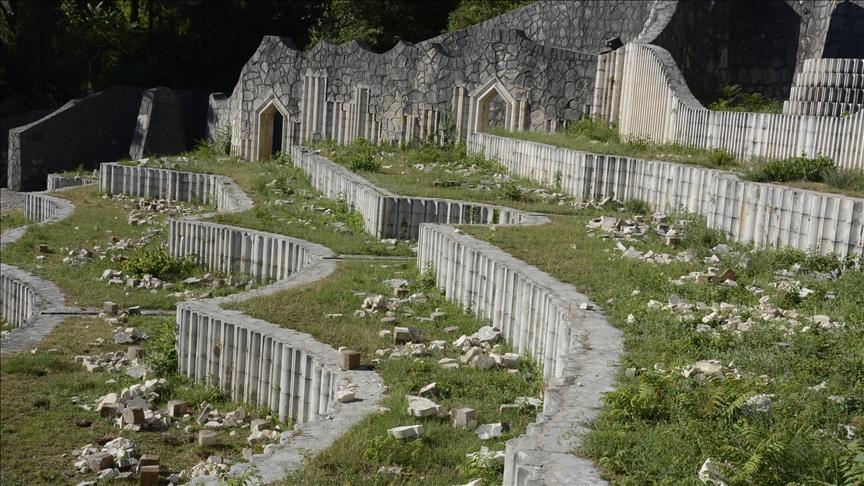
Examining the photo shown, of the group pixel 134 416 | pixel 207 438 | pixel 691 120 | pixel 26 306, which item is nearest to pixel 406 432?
pixel 207 438

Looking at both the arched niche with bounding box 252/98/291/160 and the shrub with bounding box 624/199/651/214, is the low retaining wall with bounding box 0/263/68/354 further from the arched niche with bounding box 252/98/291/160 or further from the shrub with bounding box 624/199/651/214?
the arched niche with bounding box 252/98/291/160

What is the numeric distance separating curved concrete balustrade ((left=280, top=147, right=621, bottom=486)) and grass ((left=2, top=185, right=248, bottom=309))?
4.06 m

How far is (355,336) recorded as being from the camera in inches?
382

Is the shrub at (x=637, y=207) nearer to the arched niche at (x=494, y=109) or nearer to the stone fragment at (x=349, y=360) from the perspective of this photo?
the stone fragment at (x=349, y=360)

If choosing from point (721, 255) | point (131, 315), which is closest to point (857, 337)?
point (721, 255)

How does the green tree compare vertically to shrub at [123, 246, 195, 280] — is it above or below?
above

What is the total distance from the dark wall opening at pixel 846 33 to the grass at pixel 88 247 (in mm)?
13919

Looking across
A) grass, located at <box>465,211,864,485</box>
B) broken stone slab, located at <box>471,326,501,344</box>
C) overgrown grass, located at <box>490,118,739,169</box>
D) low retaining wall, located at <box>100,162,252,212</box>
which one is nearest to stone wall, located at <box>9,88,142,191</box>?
low retaining wall, located at <box>100,162,252,212</box>

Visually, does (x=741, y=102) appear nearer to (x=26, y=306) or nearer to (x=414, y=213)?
(x=414, y=213)

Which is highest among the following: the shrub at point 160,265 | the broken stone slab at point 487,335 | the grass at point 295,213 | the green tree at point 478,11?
the green tree at point 478,11

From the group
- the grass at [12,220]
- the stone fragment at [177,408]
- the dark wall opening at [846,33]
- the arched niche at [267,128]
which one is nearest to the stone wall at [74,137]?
the grass at [12,220]

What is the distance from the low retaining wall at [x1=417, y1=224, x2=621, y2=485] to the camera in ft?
17.9

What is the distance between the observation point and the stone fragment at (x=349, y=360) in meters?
8.65

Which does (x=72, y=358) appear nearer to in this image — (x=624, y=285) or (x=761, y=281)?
(x=624, y=285)
